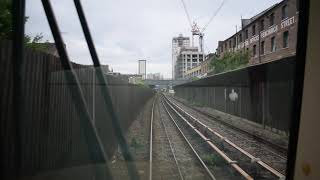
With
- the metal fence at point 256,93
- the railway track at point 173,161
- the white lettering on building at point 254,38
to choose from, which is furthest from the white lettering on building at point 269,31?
the railway track at point 173,161

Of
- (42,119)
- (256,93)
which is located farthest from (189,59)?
(42,119)

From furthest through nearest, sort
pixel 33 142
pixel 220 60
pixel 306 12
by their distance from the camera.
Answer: pixel 220 60 → pixel 33 142 → pixel 306 12

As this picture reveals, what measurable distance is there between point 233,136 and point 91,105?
10.4 m

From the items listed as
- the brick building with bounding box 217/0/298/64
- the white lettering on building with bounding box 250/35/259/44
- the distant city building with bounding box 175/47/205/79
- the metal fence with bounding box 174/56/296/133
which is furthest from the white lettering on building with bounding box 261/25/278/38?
the distant city building with bounding box 175/47/205/79

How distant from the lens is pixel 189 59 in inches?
579

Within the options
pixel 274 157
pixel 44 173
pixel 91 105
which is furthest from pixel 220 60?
pixel 44 173

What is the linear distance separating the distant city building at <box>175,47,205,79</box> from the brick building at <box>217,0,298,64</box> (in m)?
2.88

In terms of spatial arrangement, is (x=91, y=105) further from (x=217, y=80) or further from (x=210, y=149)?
Answer: (x=217, y=80)

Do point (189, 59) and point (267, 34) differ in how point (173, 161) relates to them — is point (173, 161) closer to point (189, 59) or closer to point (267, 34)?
point (189, 59)

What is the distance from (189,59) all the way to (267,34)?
24.2 ft

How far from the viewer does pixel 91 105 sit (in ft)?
24.1

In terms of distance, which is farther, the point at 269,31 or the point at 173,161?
the point at 173,161

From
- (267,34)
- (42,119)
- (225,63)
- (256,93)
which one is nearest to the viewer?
(42,119)

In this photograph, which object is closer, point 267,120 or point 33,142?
point 33,142
